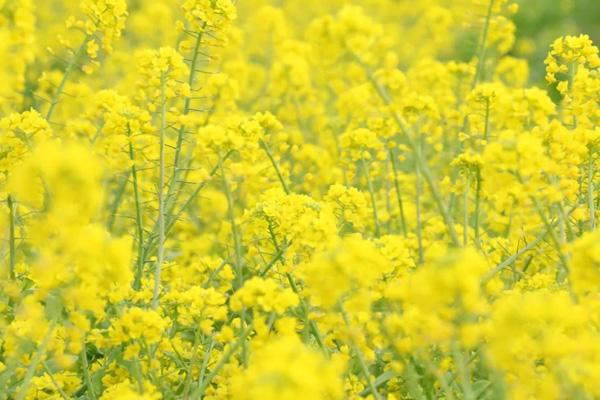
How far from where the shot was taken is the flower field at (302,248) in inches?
94.4

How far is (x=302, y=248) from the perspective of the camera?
3.24 metres

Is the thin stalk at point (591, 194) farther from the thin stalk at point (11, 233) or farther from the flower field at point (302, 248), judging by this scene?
the thin stalk at point (11, 233)

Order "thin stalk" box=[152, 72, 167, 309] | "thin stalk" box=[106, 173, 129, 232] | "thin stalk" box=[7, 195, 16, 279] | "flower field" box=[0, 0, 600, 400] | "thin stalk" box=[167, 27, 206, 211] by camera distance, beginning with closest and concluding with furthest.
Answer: "flower field" box=[0, 0, 600, 400], "thin stalk" box=[152, 72, 167, 309], "thin stalk" box=[7, 195, 16, 279], "thin stalk" box=[167, 27, 206, 211], "thin stalk" box=[106, 173, 129, 232]

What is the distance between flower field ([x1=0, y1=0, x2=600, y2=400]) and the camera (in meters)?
2.40

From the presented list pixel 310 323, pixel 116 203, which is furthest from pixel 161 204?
pixel 116 203

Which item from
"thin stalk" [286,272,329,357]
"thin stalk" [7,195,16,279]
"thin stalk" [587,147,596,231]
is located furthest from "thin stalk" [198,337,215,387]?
"thin stalk" [587,147,596,231]

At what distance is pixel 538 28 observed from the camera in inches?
461

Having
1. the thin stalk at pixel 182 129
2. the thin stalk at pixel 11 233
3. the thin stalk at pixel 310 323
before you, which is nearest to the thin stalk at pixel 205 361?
the thin stalk at pixel 310 323

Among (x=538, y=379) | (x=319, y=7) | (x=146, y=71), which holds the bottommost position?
(x=538, y=379)

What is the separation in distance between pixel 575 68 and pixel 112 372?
241cm

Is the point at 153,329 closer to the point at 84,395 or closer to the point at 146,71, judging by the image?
the point at 84,395

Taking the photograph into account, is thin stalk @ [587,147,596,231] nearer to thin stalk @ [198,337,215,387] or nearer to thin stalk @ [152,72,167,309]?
thin stalk @ [198,337,215,387]

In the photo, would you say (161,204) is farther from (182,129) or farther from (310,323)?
(310,323)

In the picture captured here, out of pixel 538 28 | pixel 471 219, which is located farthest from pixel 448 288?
pixel 538 28
